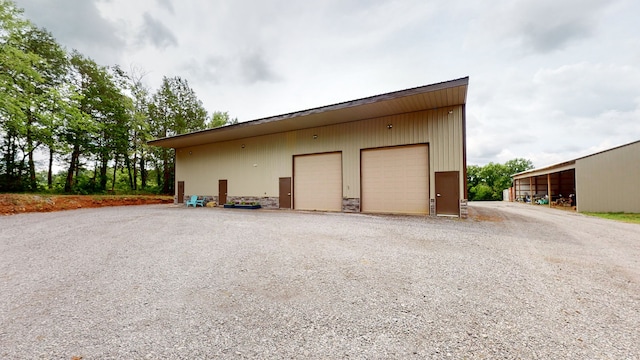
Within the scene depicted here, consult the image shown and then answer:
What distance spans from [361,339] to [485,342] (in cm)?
96

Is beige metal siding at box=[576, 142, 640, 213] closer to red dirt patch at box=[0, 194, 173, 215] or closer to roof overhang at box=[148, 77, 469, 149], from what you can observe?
roof overhang at box=[148, 77, 469, 149]

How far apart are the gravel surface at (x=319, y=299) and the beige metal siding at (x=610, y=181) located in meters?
8.91

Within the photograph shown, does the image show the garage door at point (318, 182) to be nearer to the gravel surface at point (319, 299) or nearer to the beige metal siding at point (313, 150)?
the beige metal siding at point (313, 150)

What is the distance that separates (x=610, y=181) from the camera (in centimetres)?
1067

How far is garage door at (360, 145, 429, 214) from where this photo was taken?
31.1 ft

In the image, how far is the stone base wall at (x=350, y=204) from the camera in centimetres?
1055

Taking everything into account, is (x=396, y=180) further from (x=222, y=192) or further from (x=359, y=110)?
(x=222, y=192)

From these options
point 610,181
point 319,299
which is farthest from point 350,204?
point 610,181

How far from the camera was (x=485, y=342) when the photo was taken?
180cm

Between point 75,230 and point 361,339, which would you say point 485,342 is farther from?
point 75,230

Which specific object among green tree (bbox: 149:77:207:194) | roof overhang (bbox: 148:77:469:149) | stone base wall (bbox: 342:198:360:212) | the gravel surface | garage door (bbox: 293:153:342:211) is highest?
green tree (bbox: 149:77:207:194)

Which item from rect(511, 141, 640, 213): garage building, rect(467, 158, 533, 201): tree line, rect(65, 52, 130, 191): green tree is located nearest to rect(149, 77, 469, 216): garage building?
rect(65, 52, 130, 191): green tree

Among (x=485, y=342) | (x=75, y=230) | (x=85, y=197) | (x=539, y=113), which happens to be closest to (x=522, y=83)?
(x=539, y=113)

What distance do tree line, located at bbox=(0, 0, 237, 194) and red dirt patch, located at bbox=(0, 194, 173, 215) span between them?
3340mm
